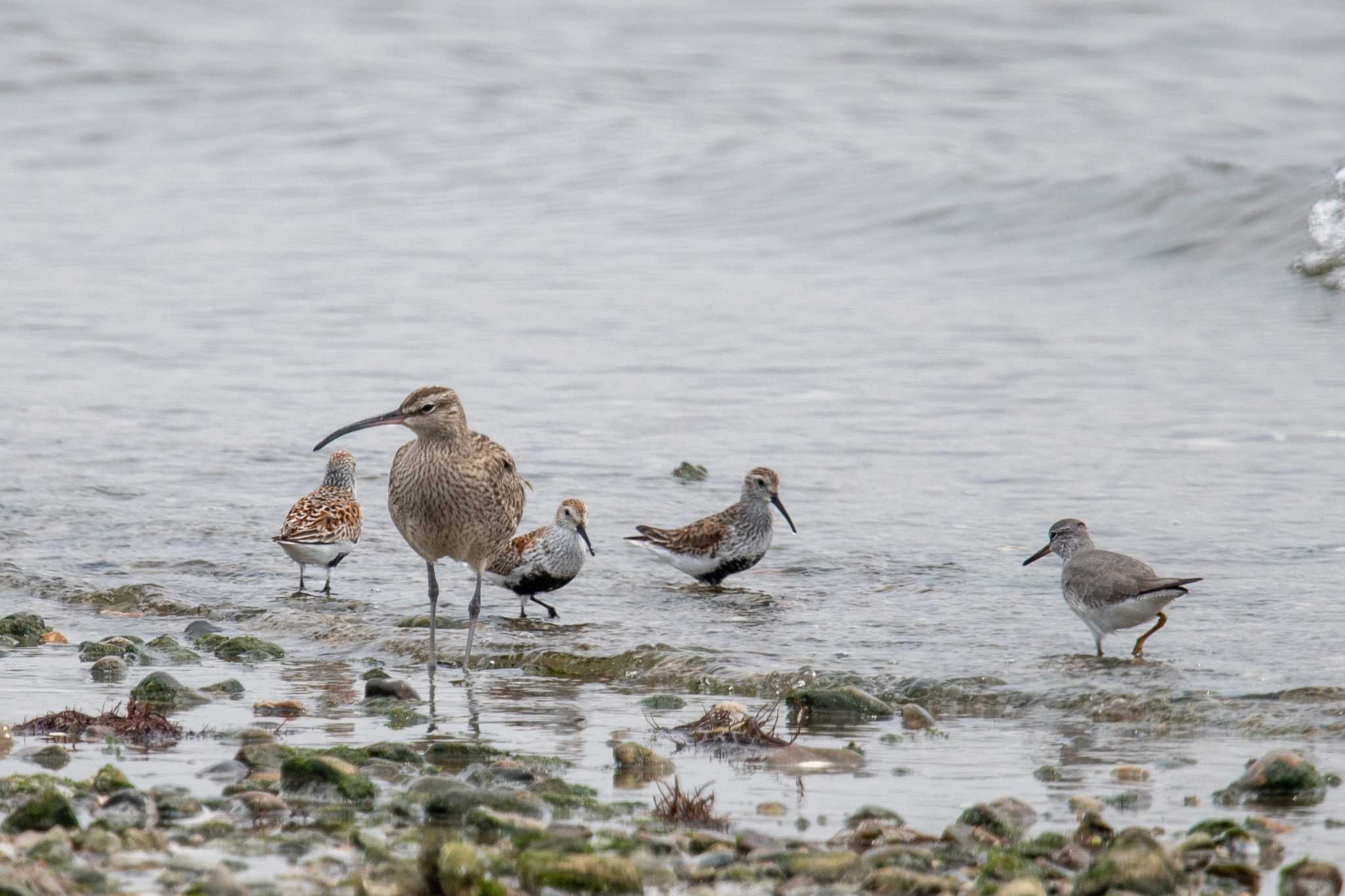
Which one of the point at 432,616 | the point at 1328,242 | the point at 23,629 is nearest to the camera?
the point at 23,629

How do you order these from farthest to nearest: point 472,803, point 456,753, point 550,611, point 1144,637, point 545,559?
point 550,611
point 545,559
point 1144,637
point 456,753
point 472,803

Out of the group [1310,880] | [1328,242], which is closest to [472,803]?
[1310,880]

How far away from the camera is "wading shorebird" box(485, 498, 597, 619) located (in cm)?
1001

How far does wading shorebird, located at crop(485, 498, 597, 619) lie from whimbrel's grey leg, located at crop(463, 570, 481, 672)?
23 centimetres

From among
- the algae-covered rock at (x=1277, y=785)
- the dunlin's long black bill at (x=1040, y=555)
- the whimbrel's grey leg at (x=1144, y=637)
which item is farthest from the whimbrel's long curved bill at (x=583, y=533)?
the algae-covered rock at (x=1277, y=785)

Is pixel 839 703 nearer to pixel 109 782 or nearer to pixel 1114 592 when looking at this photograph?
pixel 1114 592

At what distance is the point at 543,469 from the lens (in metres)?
13.1

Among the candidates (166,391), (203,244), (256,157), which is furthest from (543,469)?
(256,157)

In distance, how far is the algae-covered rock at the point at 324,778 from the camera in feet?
20.0

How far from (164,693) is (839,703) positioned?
2897 millimetres

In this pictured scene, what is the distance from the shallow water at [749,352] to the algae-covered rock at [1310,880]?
0.42 m

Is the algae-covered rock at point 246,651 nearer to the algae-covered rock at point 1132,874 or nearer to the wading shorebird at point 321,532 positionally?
the wading shorebird at point 321,532

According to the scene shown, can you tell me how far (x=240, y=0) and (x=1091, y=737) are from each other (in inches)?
1453

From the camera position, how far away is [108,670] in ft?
27.0
